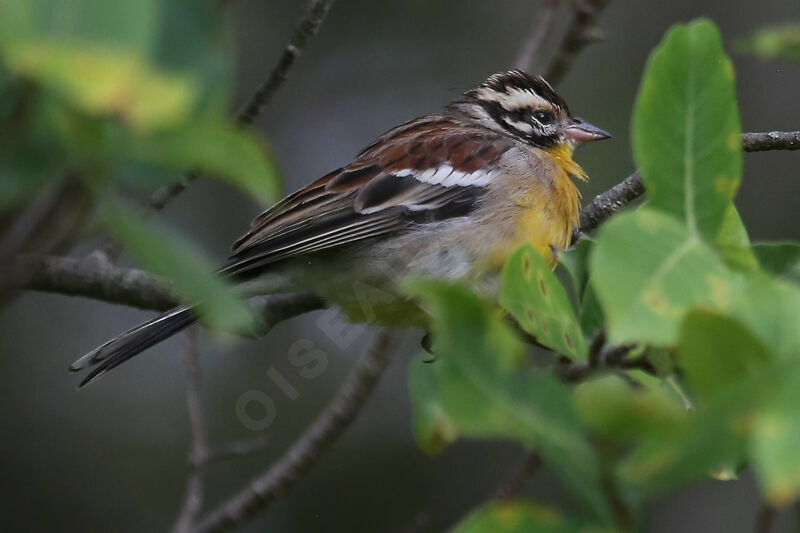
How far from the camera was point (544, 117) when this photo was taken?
6.58 meters

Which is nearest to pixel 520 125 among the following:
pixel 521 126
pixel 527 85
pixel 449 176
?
pixel 521 126

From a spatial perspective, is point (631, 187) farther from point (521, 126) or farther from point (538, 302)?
point (538, 302)

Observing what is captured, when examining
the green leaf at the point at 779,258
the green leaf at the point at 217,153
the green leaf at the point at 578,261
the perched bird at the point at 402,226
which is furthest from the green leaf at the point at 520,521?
the perched bird at the point at 402,226

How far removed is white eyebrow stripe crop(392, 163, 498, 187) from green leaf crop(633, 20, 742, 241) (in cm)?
346

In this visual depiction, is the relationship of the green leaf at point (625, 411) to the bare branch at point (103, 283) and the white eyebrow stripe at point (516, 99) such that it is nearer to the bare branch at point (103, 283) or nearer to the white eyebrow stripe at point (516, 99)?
the bare branch at point (103, 283)

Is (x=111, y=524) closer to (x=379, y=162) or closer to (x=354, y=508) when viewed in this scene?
(x=354, y=508)

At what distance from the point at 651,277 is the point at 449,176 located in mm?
4056

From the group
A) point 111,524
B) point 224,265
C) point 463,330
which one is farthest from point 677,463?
point 111,524

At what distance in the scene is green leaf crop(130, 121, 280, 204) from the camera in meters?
1.67

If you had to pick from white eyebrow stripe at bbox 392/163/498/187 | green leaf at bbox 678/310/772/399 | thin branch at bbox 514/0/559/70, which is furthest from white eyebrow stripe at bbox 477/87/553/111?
green leaf at bbox 678/310/772/399

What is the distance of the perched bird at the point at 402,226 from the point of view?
5.43m

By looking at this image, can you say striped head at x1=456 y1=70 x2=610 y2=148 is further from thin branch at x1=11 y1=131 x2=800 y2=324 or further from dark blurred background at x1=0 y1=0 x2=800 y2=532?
dark blurred background at x1=0 y1=0 x2=800 y2=532

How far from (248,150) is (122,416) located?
8313mm

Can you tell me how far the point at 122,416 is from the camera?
9.60 m
